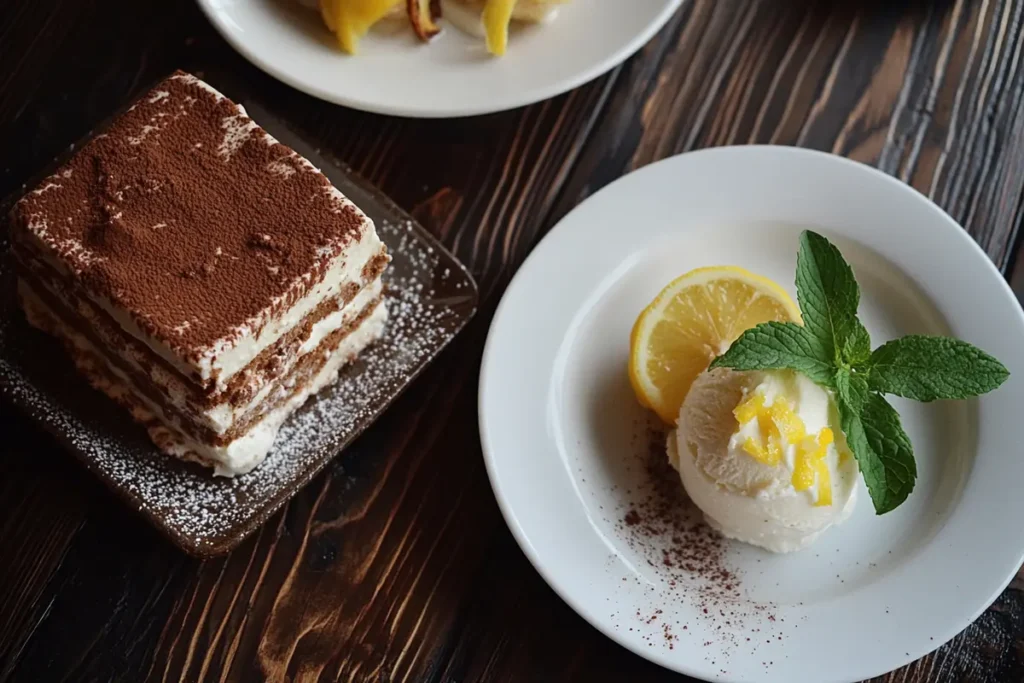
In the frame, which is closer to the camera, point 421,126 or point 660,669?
point 660,669

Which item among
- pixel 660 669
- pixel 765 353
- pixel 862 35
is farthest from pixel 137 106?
pixel 862 35

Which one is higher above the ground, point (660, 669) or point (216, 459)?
point (216, 459)

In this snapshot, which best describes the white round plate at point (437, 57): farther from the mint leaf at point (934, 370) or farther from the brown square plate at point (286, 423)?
the mint leaf at point (934, 370)

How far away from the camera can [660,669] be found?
5.05ft

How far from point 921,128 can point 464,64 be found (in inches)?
33.9

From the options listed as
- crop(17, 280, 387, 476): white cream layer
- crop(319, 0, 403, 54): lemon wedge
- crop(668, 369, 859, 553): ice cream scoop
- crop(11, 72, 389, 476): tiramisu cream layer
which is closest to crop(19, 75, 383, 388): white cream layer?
crop(11, 72, 389, 476): tiramisu cream layer

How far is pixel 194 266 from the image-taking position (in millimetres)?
1451

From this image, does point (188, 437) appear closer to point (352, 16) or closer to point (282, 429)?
point (282, 429)

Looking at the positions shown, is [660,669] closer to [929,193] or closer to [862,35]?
[929,193]

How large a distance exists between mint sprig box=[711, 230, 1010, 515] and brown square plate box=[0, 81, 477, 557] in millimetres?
502

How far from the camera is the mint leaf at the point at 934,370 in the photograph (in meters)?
1.49

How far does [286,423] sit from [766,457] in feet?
2.48

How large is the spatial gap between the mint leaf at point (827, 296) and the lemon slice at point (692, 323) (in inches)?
4.2

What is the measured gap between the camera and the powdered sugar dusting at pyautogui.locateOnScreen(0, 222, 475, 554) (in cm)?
154
